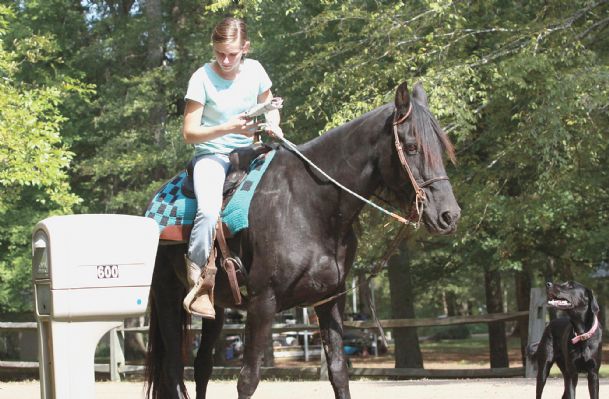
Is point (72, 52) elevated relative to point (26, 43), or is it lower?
elevated

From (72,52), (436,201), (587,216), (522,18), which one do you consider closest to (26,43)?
(72,52)

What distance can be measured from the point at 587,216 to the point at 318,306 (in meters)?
14.5

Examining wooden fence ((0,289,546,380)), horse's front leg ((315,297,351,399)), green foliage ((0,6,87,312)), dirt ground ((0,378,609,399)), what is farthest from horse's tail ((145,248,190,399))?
green foliage ((0,6,87,312))

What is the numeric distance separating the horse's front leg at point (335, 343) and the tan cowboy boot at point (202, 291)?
0.64 m

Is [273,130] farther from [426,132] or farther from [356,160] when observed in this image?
[426,132]

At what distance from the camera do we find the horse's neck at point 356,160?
17.2 ft

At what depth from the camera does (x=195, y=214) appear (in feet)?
18.6

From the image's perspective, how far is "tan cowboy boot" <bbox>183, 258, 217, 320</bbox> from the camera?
5.34 m

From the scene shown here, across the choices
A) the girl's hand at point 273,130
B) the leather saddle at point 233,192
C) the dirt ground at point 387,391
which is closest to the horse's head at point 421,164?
the girl's hand at point 273,130

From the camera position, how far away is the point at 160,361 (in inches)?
251

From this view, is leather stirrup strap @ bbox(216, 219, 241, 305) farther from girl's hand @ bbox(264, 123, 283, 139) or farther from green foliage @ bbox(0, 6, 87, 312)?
green foliage @ bbox(0, 6, 87, 312)

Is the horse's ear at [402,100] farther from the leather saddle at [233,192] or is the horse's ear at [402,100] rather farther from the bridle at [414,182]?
the leather saddle at [233,192]

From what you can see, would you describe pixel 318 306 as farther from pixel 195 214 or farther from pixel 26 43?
pixel 26 43

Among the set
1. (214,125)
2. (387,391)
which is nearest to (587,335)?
(387,391)
